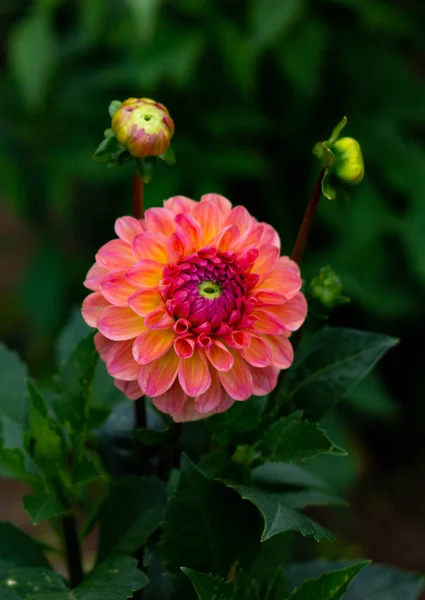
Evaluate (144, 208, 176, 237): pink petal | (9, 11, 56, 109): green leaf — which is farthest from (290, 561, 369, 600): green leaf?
(9, 11, 56, 109): green leaf

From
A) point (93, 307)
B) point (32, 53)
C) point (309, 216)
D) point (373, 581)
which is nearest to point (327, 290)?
point (309, 216)

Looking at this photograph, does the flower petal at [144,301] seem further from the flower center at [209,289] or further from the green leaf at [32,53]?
the green leaf at [32,53]

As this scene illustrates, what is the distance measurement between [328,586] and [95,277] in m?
0.23

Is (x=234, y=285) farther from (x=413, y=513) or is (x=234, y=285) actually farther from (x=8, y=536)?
(x=413, y=513)

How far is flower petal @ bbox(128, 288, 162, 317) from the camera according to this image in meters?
0.46

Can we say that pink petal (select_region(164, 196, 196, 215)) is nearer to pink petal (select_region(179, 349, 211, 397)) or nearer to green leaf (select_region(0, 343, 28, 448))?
pink petal (select_region(179, 349, 211, 397))

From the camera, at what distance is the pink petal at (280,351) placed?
47 centimetres

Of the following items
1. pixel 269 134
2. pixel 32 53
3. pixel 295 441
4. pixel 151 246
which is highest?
pixel 151 246

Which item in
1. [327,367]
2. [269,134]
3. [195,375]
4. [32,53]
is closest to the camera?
[195,375]

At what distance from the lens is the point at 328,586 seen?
487 mm

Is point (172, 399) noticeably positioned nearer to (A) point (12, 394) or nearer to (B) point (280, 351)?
(B) point (280, 351)

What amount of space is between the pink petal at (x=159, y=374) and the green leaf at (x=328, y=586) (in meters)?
0.15

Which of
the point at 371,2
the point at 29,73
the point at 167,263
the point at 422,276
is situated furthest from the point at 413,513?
the point at 167,263

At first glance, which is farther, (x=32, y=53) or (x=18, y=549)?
(x=32, y=53)
